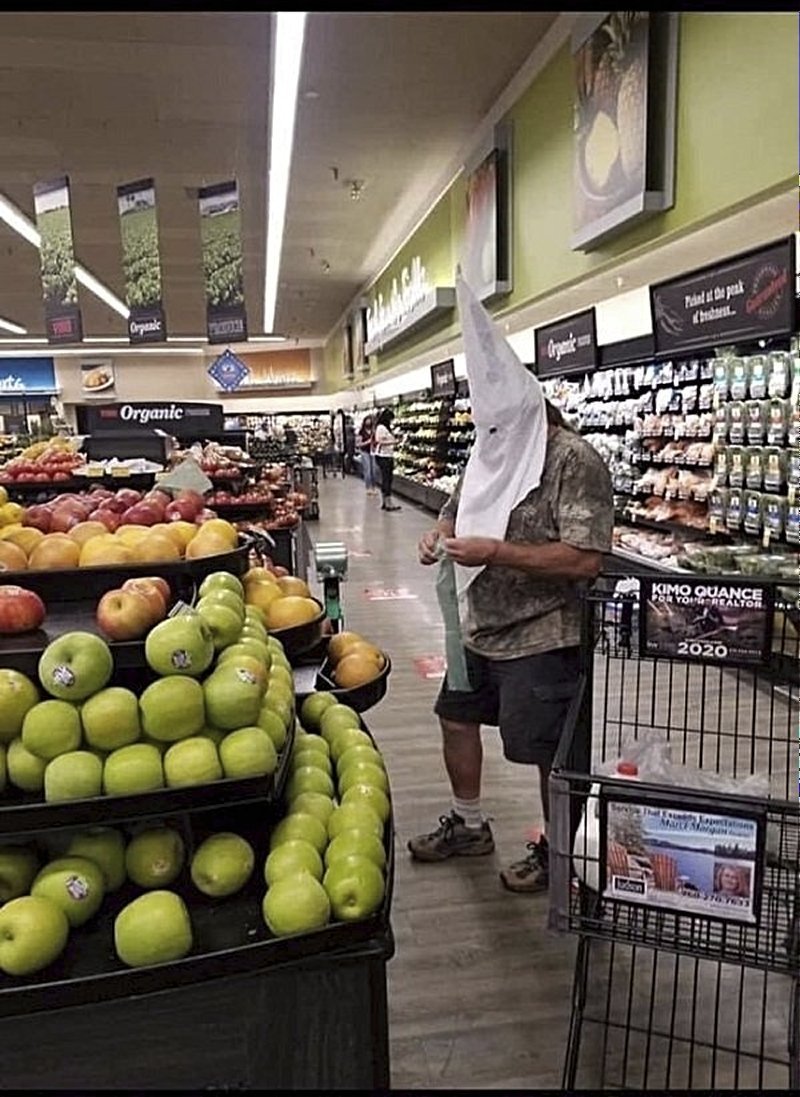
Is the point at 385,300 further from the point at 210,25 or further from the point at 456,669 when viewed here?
the point at 456,669

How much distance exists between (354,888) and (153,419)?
827 cm

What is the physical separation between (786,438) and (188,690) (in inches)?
167

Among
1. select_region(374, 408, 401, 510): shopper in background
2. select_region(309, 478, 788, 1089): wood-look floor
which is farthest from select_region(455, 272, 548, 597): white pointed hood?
select_region(374, 408, 401, 510): shopper in background

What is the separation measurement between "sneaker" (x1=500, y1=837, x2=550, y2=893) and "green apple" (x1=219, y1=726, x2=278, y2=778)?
63.8 inches

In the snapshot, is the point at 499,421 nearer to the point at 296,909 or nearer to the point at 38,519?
the point at 38,519

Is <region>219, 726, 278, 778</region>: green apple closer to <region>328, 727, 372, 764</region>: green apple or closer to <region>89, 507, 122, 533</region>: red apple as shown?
<region>328, 727, 372, 764</region>: green apple

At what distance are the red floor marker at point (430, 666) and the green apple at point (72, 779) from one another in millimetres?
3943

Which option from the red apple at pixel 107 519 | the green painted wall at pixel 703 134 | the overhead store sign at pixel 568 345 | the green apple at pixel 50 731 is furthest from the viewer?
the overhead store sign at pixel 568 345

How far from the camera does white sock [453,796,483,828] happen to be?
3047 millimetres

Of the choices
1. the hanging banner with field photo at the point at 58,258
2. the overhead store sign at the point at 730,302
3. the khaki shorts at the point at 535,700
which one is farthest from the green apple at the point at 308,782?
the hanging banner with field photo at the point at 58,258

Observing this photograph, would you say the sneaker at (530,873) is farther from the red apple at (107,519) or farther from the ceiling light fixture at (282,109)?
the ceiling light fixture at (282,109)

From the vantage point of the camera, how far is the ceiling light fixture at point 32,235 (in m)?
11.5

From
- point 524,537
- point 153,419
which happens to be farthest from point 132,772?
point 153,419

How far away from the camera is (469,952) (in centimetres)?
252
